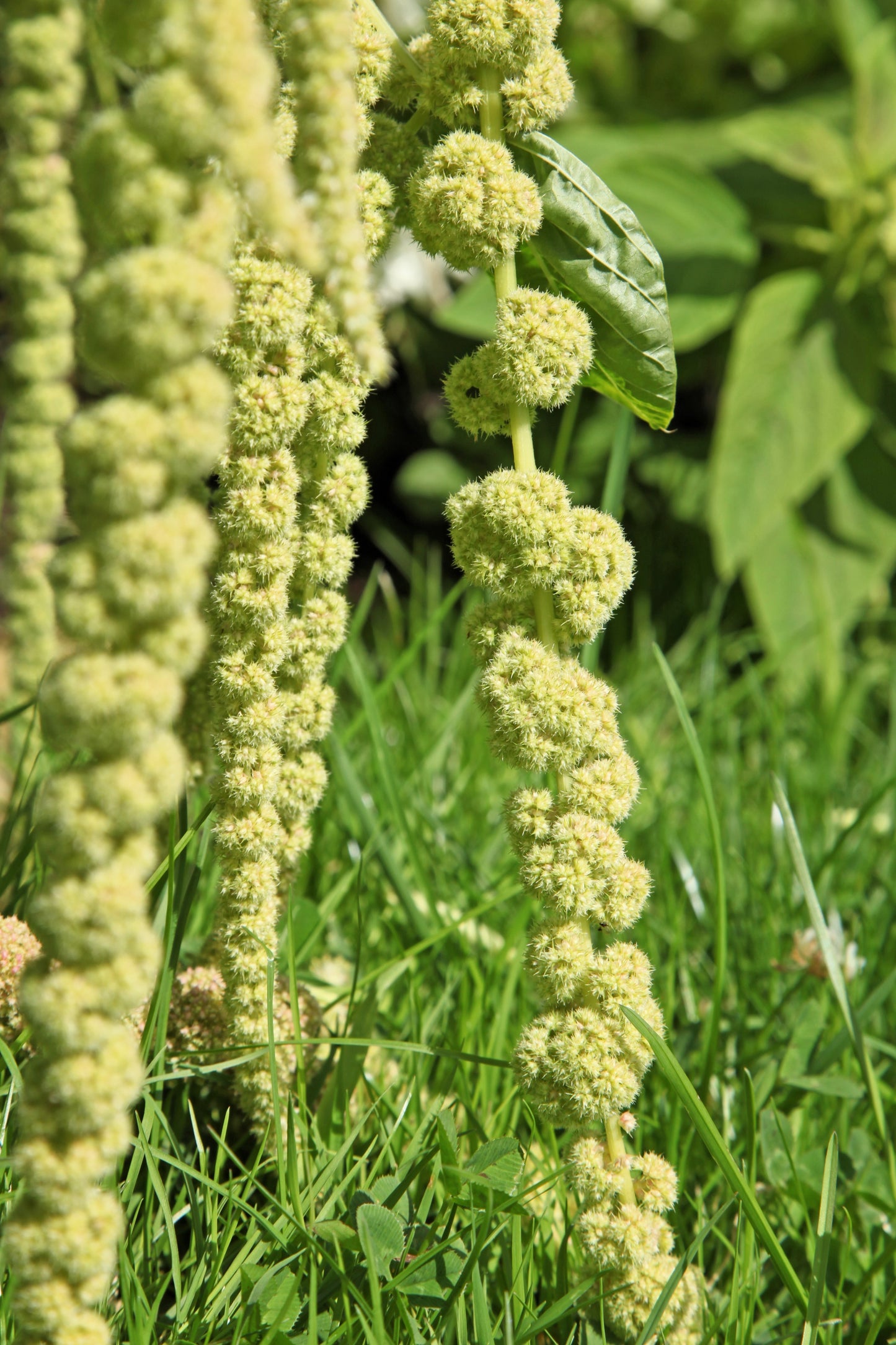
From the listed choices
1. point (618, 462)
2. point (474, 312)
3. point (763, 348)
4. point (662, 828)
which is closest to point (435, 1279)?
point (662, 828)

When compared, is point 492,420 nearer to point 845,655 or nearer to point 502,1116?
point 502,1116

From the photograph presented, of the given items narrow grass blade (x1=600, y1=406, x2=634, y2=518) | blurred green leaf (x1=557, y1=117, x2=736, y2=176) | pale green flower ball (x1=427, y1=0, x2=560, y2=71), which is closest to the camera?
pale green flower ball (x1=427, y1=0, x2=560, y2=71)

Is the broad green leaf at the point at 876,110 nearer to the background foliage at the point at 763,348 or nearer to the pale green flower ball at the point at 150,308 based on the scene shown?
the background foliage at the point at 763,348

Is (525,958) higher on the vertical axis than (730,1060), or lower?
higher

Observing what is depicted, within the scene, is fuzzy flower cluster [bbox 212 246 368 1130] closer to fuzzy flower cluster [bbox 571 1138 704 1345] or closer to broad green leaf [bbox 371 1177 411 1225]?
broad green leaf [bbox 371 1177 411 1225]

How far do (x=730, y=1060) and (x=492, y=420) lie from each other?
87 centimetres

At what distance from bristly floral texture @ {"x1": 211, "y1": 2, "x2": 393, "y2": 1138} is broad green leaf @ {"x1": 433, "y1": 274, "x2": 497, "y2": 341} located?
1.59 m

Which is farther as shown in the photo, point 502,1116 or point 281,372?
point 502,1116

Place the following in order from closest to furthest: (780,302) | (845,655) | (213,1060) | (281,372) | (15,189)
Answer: (281,372) < (213,1060) < (15,189) < (780,302) < (845,655)

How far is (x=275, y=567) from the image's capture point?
2.79 ft

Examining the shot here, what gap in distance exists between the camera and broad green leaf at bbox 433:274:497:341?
244 cm

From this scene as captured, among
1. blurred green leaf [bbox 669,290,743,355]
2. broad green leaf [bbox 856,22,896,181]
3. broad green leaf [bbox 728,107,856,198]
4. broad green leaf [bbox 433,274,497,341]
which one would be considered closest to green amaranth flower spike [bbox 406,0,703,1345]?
broad green leaf [bbox 433,274,497,341]

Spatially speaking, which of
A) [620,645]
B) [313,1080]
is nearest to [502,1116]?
[313,1080]

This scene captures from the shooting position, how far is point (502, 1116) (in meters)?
1.15
